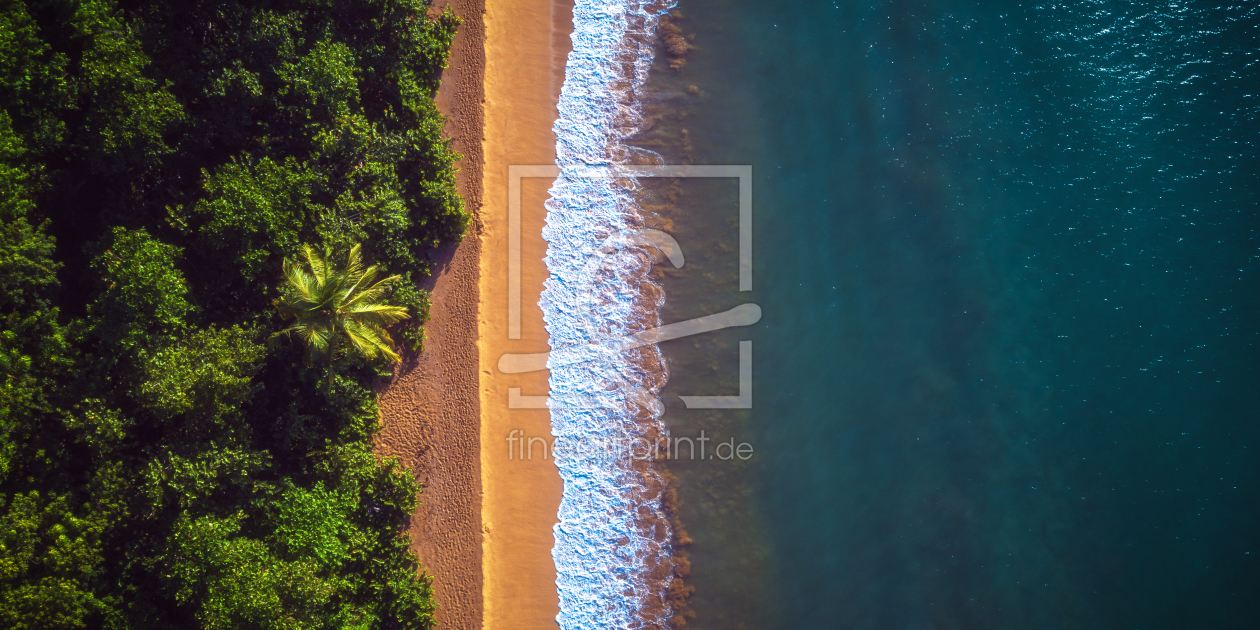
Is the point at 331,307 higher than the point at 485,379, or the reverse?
the point at 331,307

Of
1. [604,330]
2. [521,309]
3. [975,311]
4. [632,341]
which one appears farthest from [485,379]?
[975,311]

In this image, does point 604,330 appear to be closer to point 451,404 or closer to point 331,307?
point 451,404

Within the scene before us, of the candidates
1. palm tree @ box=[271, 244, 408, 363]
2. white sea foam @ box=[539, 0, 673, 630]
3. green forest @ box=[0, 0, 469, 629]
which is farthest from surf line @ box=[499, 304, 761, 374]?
palm tree @ box=[271, 244, 408, 363]

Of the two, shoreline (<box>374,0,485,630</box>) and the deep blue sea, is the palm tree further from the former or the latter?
the deep blue sea

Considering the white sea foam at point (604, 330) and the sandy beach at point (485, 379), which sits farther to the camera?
the white sea foam at point (604, 330)

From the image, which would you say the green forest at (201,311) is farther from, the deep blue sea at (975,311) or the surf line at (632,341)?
the deep blue sea at (975,311)

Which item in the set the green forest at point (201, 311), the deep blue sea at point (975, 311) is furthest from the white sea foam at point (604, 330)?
the green forest at point (201, 311)
